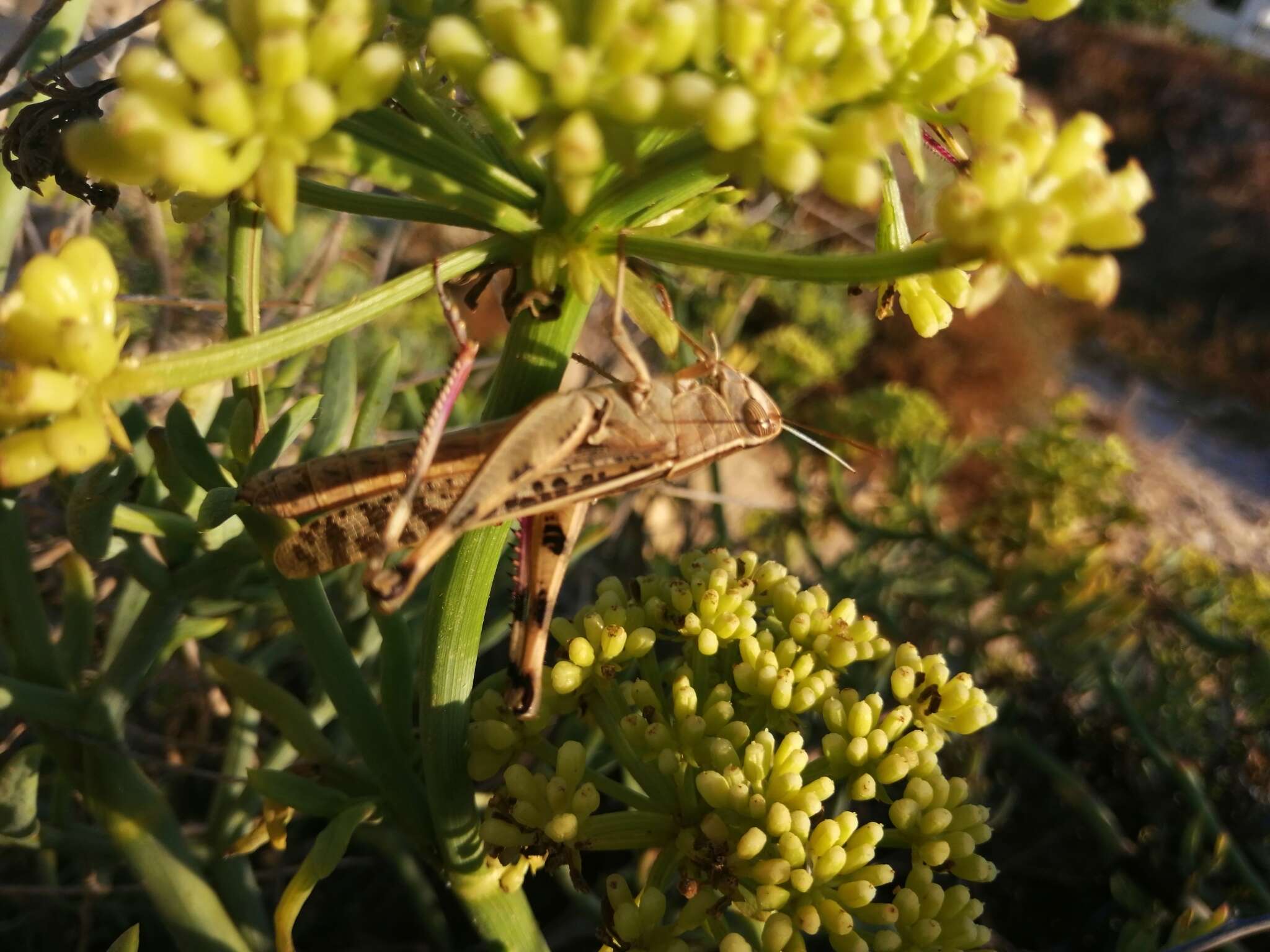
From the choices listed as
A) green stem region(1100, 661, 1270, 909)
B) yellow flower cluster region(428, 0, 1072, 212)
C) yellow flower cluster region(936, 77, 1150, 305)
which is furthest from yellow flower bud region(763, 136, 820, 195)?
green stem region(1100, 661, 1270, 909)

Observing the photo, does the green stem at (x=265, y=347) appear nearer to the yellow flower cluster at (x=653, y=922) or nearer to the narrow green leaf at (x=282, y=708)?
the narrow green leaf at (x=282, y=708)

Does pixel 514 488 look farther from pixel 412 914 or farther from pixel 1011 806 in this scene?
pixel 1011 806

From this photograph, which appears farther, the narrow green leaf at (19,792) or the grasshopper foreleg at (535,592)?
the narrow green leaf at (19,792)

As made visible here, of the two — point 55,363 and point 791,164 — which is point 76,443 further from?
point 791,164

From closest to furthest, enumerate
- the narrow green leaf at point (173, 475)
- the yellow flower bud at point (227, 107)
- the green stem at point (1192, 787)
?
the yellow flower bud at point (227, 107) < the narrow green leaf at point (173, 475) < the green stem at point (1192, 787)

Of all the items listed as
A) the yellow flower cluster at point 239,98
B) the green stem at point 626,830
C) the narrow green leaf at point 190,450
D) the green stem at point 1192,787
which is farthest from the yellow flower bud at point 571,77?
the green stem at point 1192,787

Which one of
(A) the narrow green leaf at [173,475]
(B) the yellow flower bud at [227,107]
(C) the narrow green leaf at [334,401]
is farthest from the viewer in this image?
(C) the narrow green leaf at [334,401]

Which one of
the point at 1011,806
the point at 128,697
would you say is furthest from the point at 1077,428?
the point at 128,697
